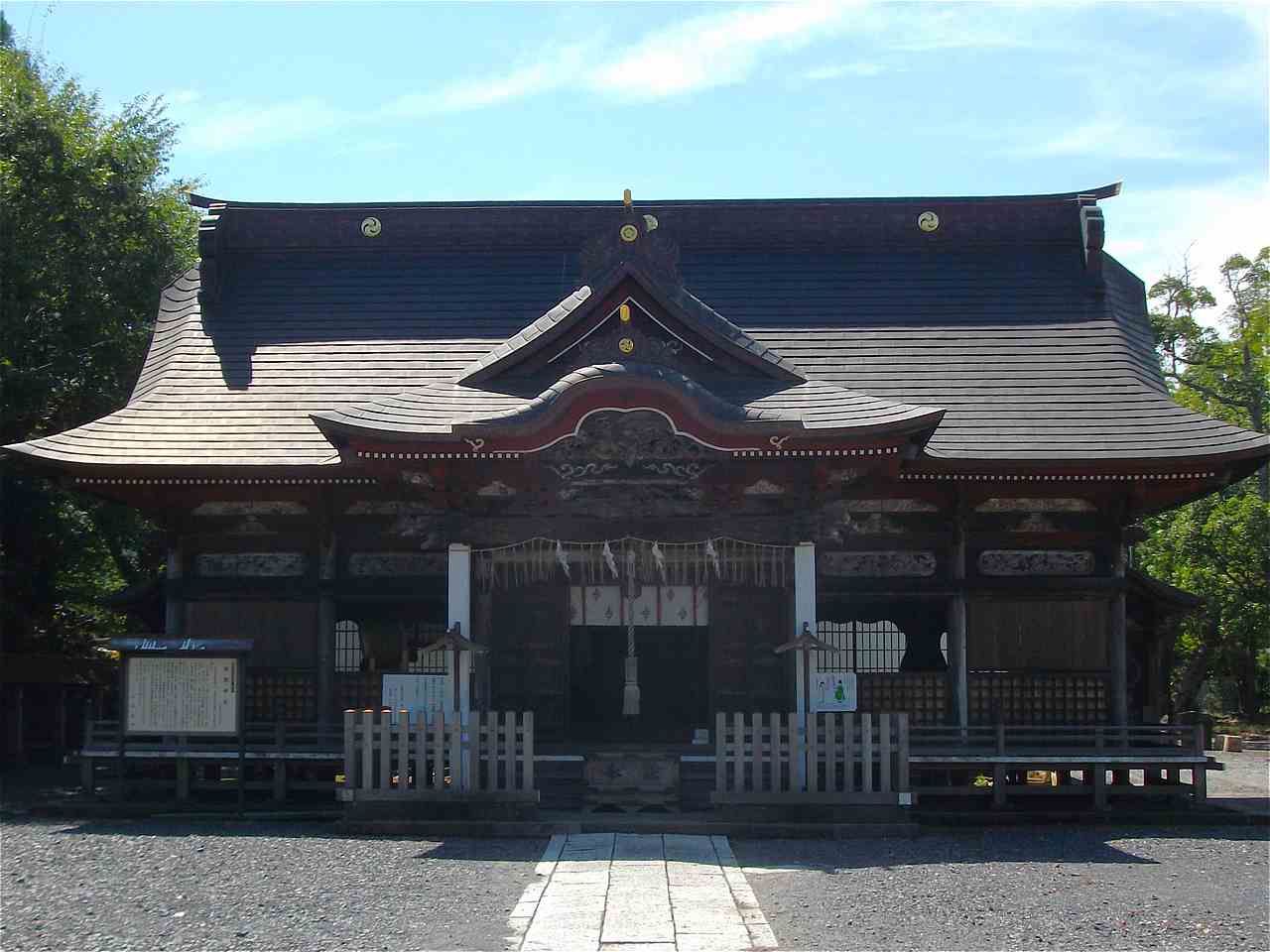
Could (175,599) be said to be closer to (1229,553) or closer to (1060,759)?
(1060,759)

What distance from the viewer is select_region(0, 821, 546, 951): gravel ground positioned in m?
7.64

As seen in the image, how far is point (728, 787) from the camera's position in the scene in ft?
41.2

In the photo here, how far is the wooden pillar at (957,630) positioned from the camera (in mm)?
13891

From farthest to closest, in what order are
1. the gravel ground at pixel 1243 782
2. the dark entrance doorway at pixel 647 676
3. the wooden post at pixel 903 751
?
1. the dark entrance doorway at pixel 647 676
2. the gravel ground at pixel 1243 782
3. the wooden post at pixel 903 751

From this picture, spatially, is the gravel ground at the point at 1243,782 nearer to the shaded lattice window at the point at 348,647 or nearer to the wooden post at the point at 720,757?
the wooden post at the point at 720,757

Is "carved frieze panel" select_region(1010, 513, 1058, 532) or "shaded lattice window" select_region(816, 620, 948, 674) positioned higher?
"carved frieze panel" select_region(1010, 513, 1058, 532)

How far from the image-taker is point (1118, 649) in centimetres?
1392

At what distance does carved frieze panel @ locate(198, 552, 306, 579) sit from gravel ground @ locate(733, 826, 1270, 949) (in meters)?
6.06

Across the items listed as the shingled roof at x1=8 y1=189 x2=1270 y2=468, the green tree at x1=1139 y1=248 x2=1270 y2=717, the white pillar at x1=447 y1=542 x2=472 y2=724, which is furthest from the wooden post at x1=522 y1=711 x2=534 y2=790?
the green tree at x1=1139 y1=248 x2=1270 y2=717

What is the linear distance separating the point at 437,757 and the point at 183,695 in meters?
2.85

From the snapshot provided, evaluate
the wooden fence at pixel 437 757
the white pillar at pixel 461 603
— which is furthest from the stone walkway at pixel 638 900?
the white pillar at pixel 461 603

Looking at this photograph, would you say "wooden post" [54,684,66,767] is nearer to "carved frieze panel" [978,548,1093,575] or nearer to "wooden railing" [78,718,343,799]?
"wooden railing" [78,718,343,799]

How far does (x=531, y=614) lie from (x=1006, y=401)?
593 centimetres

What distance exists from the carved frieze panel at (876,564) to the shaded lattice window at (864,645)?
881mm
